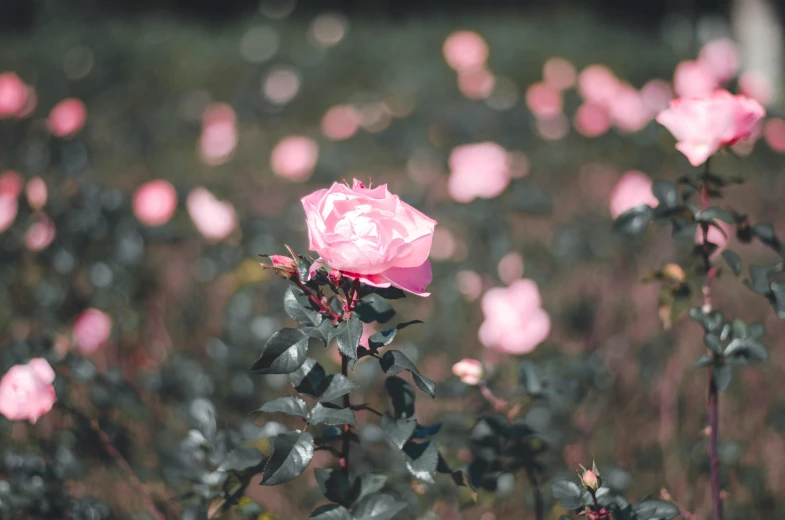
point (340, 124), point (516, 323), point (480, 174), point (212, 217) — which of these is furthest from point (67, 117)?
point (516, 323)

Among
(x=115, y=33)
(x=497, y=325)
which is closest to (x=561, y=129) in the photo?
(x=497, y=325)

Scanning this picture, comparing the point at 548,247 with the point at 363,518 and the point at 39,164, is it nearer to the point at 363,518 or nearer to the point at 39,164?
the point at 363,518

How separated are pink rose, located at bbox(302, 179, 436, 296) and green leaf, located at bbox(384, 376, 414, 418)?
0.14 meters

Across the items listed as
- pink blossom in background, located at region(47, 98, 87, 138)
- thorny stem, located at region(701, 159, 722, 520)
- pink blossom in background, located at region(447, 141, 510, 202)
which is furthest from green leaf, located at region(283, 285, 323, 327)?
pink blossom in background, located at region(47, 98, 87, 138)

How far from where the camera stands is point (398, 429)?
77cm

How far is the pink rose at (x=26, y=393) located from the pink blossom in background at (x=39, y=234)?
3.11ft

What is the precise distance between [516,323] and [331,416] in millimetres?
739

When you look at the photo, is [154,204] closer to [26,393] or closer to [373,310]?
[26,393]

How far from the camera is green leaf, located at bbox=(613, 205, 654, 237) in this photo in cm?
93

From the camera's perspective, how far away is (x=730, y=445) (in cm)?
140

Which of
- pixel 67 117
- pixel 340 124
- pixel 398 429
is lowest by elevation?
pixel 340 124

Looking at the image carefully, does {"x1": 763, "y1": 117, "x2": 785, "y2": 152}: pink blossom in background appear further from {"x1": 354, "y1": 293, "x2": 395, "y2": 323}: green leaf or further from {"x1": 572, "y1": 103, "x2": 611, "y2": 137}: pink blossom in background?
{"x1": 354, "y1": 293, "x2": 395, "y2": 323}: green leaf

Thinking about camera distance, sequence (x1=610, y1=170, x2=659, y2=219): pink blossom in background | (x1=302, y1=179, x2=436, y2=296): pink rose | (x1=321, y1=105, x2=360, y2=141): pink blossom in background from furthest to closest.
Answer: (x1=321, y1=105, x2=360, y2=141): pink blossom in background < (x1=610, y1=170, x2=659, y2=219): pink blossom in background < (x1=302, y1=179, x2=436, y2=296): pink rose

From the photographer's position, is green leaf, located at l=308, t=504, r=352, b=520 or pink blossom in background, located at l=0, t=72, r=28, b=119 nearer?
green leaf, located at l=308, t=504, r=352, b=520
